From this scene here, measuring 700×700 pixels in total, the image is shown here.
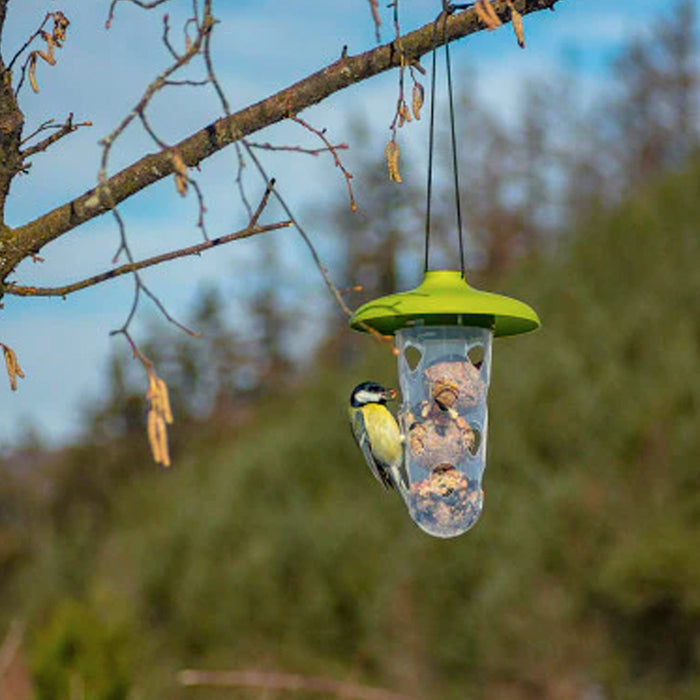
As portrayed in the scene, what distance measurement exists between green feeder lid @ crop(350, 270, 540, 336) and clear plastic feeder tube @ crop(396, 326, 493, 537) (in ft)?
0.25

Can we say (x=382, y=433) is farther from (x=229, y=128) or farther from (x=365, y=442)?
(x=229, y=128)

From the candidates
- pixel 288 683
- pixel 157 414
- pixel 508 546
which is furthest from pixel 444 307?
pixel 508 546

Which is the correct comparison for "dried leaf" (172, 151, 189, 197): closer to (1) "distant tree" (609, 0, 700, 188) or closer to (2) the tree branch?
(2) the tree branch

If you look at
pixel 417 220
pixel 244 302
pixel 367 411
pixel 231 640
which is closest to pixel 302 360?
pixel 244 302

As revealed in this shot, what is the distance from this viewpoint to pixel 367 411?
2.74 m

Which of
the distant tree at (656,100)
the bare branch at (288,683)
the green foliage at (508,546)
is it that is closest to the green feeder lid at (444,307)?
the bare branch at (288,683)

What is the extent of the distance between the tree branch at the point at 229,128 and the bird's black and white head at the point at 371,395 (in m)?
0.73

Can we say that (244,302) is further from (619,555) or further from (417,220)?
(619,555)

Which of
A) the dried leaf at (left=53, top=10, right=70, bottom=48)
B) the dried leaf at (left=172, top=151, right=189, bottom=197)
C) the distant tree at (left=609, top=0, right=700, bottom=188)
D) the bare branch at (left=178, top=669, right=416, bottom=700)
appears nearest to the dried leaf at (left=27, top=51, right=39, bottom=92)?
the dried leaf at (left=53, top=10, right=70, bottom=48)

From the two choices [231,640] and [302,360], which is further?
[302,360]

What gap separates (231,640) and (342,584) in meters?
1.06

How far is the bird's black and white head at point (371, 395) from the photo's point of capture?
2.73 meters

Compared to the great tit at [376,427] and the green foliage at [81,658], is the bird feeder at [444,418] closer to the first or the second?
the great tit at [376,427]

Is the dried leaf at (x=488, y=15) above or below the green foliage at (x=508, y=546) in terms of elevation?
above
